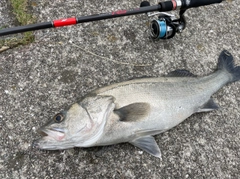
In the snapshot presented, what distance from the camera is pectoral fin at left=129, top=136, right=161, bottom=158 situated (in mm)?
2484

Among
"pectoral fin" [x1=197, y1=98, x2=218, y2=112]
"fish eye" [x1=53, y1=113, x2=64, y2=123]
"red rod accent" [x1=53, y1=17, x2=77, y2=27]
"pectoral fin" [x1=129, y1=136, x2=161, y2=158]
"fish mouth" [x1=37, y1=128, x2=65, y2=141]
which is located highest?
"red rod accent" [x1=53, y1=17, x2=77, y2=27]

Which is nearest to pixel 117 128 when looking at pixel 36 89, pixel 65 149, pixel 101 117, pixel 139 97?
pixel 101 117

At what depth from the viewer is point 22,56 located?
2855 millimetres

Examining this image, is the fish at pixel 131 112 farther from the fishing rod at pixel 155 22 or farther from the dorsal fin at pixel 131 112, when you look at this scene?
the fishing rod at pixel 155 22

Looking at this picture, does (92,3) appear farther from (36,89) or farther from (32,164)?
(32,164)

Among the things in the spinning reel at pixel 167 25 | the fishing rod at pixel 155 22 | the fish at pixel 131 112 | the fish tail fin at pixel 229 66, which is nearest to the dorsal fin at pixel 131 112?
the fish at pixel 131 112

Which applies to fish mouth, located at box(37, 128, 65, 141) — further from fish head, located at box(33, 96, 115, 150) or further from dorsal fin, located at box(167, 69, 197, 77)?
dorsal fin, located at box(167, 69, 197, 77)

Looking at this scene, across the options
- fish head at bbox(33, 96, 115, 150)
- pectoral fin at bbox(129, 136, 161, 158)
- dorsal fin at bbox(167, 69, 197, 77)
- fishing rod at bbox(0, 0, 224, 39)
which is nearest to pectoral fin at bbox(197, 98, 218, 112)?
dorsal fin at bbox(167, 69, 197, 77)

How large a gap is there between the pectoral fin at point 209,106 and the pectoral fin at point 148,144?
686 mm

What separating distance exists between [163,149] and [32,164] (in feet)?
4.22

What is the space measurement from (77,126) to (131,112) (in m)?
0.51

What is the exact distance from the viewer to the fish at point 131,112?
7.34 ft

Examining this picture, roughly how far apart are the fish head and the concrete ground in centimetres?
25

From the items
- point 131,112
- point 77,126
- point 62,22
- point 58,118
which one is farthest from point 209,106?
point 62,22
